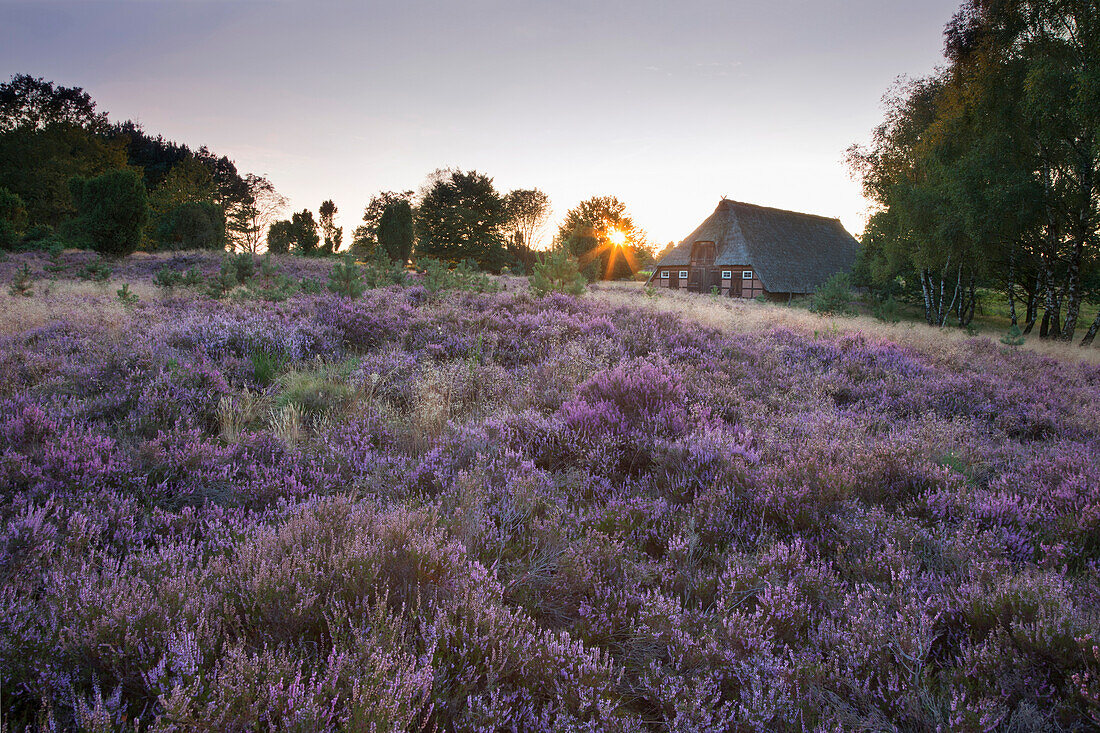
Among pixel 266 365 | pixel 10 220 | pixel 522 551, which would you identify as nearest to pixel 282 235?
pixel 10 220

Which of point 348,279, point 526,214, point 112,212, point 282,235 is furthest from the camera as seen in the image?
point 526,214

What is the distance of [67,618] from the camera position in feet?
5.41

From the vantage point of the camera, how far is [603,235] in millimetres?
49438

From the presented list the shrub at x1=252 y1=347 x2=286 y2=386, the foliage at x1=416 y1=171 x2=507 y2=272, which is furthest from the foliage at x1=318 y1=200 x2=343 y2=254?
the shrub at x1=252 y1=347 x2=286 y2=386

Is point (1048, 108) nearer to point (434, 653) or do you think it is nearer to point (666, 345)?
point (666, 345)

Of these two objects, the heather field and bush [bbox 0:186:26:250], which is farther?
bush [bbox 0:186:26:250]

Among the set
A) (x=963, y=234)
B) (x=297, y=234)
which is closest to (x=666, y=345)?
(x=963, y=234)

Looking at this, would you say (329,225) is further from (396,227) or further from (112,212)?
(112,212)

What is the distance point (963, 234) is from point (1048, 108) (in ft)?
15.0

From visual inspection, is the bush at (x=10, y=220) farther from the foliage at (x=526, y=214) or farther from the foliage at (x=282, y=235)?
the foliage at (x=526, y=214)

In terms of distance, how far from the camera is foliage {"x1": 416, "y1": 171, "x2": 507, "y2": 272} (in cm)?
4728

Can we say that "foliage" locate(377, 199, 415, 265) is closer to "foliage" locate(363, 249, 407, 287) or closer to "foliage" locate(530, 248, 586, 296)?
"foliage" locate(363, 249, 407, 287)

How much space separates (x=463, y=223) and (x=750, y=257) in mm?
26959

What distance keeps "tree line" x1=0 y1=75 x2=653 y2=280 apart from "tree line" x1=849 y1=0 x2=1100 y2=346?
18.0 m
